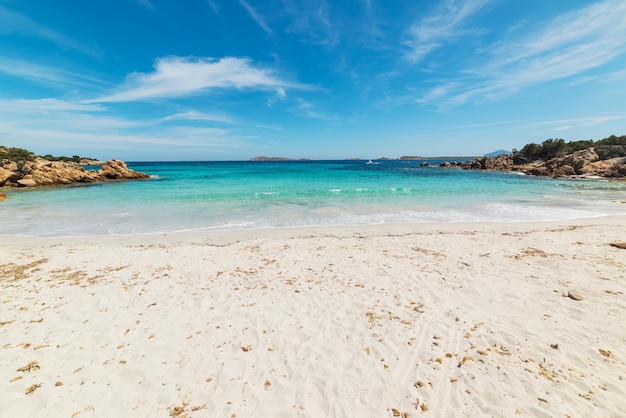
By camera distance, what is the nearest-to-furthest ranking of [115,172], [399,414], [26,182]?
[399,414]
[26,182]
[115,172]

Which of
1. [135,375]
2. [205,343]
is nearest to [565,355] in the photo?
[205,343]

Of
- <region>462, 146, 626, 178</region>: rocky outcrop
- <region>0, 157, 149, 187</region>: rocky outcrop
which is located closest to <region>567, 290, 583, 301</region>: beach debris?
<region>0, 157, 149, 187</region>: rocky outcrop

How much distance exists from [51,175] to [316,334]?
45081mm

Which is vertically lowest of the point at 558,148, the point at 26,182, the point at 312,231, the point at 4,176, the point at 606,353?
the point at 312,231

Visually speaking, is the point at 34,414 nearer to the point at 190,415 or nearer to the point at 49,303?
the point at 190,415

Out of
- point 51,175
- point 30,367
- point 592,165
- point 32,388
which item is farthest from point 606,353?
point 592,165

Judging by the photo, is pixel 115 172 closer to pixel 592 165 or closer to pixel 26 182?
pixel 26 182

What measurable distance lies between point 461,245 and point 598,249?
4.04 metres

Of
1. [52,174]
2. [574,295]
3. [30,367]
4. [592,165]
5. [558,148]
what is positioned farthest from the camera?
[558,148]

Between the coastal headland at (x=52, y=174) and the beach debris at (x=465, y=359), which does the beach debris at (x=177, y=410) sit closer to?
the beach debris at (x=465, y=359)

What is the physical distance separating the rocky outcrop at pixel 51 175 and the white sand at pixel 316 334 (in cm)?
3366

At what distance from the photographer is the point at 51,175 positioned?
→ 3400cm

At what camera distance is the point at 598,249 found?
854cm

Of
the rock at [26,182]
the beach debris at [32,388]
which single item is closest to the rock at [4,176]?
the rock at [26,182]
